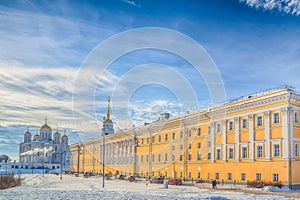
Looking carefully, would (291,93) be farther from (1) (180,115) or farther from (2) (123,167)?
(2) (123,167)

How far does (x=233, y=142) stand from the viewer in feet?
151

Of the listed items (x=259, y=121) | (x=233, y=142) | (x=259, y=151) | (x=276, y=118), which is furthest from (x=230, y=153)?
(x=276, y=118)

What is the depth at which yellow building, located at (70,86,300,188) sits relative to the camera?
39094mm

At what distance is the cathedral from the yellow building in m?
87.7

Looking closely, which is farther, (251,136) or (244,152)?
(244,152)

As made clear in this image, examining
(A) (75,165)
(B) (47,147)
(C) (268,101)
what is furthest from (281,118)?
(B) (47,147)

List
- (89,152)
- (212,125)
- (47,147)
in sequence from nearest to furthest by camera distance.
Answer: (212,125), (89,152), (47,147)

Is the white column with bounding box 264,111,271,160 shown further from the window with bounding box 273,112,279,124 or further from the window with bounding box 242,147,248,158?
the window with bounding box 242,147,248,158

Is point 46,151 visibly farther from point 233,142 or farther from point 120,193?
point 120,193

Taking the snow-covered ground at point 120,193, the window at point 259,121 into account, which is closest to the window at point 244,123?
the window at point 259,121

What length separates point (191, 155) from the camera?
54.3 meters

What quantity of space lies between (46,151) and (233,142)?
120264 millimetres

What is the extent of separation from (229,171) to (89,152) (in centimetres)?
6859

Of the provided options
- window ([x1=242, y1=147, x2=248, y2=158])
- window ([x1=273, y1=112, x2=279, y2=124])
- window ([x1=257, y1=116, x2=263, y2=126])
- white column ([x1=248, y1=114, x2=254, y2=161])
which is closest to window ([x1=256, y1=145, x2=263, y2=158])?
white column ([x1=248, y1=114, x2=254, y2=161])
